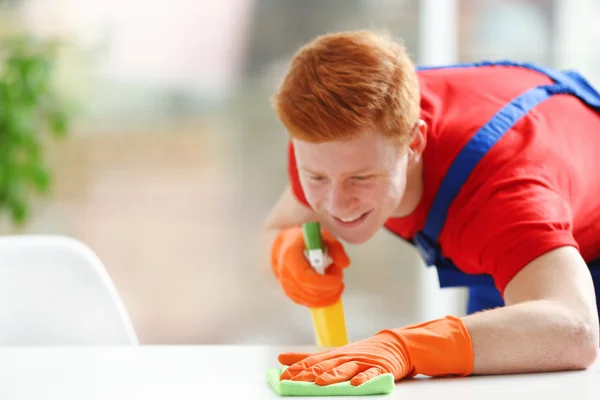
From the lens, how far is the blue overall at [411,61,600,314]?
1288 millimetres

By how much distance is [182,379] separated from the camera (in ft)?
3.36

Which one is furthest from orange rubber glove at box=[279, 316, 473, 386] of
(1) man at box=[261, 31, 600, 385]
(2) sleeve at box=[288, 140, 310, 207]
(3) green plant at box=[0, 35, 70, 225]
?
(3) green plant at box=[0, 35, 70, 225]

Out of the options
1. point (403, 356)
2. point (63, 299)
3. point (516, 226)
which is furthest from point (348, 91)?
point (63, 299)

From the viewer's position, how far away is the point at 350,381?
0.93 m

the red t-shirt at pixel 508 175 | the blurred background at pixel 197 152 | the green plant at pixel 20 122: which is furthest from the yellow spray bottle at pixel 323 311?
the blurred background at pixel 197 152

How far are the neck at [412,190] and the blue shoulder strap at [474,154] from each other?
0.15 ft

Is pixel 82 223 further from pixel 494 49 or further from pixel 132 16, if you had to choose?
pixel 494 49

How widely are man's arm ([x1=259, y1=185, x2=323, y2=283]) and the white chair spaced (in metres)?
0.30

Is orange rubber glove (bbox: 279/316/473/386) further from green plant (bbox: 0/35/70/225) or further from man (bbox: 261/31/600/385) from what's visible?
green plant (bbox: 0/35/70/225)

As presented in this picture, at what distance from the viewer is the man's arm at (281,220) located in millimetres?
1603

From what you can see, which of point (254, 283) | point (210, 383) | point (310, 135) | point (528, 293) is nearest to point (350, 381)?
point (210, 383)

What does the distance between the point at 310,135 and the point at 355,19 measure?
185 cm

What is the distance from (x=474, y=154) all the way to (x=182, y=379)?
1.88ft

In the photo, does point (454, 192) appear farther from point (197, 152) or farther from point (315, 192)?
point (197, 152)
